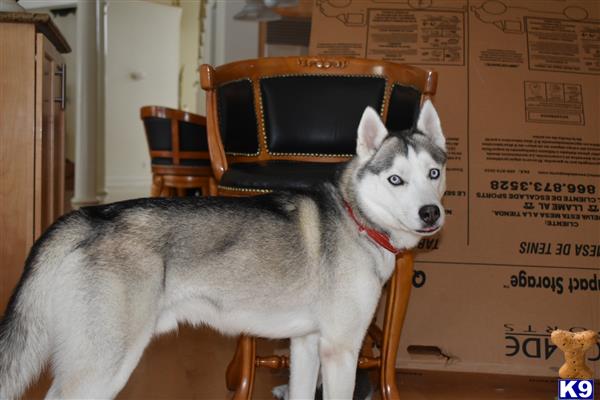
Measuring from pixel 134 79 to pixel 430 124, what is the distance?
7.26m

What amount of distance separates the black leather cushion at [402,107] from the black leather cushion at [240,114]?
56cm

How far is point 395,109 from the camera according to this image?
2.76 metres

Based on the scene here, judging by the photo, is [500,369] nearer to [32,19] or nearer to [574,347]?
[574,347]

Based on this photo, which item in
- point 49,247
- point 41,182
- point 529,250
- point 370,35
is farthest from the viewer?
point 370,35

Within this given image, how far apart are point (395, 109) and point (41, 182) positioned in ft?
5.06

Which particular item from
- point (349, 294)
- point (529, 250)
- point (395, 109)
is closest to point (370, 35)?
point (395, 109)

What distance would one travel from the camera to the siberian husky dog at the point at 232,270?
179 centimetres

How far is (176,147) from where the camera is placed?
464cm

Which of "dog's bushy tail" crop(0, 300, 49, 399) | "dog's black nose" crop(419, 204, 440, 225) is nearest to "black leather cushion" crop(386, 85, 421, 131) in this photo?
"dog's black nose" crop(419, 204, 440, 225)

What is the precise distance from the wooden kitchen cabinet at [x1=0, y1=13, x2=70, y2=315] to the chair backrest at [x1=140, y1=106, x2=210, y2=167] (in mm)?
1611

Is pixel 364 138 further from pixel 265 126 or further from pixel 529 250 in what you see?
pixel 529 250

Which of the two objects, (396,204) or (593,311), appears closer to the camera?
(396,204)

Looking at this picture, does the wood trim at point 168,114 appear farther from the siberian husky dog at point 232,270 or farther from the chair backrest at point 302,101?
the siberian husky dog at point 232,270

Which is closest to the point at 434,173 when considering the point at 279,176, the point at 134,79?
the point at 279,176
